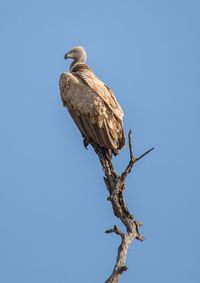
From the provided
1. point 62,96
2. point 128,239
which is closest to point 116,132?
point 62,96

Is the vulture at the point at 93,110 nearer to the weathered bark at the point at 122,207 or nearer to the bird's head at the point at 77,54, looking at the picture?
the weathered bark at the point at 122,207

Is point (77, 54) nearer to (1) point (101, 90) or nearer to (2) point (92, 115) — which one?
(1) point (101, 90)

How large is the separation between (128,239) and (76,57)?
4.84m

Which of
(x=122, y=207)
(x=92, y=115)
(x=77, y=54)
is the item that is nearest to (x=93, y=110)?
(x=92, y=115)

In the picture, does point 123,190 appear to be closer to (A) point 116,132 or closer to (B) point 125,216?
(B) point 125,216

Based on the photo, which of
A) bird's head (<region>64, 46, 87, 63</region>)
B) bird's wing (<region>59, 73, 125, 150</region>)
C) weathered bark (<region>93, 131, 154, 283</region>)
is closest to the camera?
weathered bark (<region>93, 131, 154, 283</region>)

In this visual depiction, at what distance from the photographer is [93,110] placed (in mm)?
11836

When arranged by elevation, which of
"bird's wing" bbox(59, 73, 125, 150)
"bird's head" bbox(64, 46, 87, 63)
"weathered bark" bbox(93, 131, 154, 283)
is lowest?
"weathered bark" bbox(93, 131, 154, 283)

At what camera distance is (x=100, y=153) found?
11508 mm

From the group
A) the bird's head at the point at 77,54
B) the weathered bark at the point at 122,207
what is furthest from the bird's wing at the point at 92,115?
the bird's head at the point at 77,54

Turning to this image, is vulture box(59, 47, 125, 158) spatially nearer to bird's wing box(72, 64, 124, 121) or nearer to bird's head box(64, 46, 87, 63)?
bird's wing box(72, 64, 124, 121)

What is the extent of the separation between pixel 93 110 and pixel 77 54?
7.88ft

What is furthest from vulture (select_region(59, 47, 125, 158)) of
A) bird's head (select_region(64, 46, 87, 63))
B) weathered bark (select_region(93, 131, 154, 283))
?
bird's head (select_region(64, 46, 87, 63))

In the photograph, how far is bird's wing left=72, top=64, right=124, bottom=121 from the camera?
469 inches
